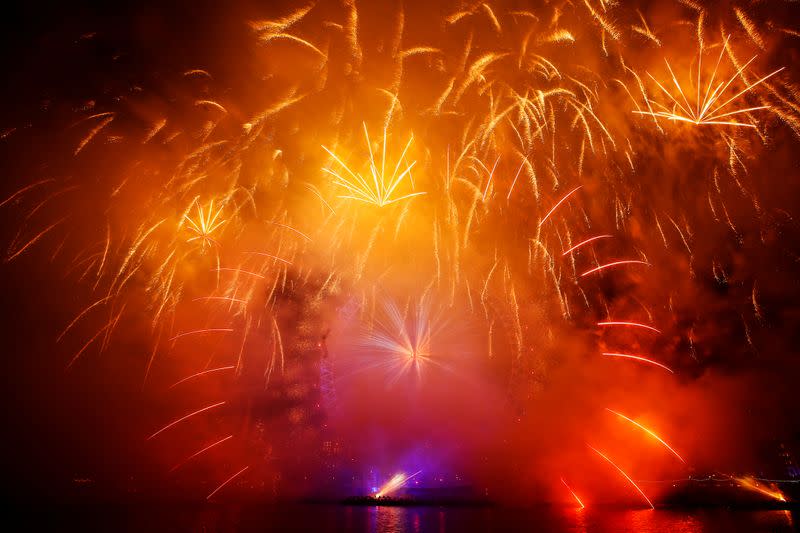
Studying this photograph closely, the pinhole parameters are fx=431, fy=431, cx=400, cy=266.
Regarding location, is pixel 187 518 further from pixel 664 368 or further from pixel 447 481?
pixel 664 368

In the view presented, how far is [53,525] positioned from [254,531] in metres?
5.64

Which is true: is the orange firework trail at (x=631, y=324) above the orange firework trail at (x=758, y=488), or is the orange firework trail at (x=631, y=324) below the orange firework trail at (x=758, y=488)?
above

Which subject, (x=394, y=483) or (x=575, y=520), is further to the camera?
(x=394, y=483)

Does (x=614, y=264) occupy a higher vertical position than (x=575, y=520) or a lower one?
higher

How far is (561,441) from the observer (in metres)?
12.4

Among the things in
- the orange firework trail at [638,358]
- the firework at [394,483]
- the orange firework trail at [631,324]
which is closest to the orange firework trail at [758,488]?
the orange firework trail at [638,358]

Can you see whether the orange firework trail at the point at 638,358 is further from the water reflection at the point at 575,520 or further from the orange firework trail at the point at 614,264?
the water reflection at the point at 575,520

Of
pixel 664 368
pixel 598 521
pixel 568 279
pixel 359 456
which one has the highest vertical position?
pixel 568 279

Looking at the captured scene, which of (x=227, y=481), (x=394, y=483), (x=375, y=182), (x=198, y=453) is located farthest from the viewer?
(x=394, y=483)

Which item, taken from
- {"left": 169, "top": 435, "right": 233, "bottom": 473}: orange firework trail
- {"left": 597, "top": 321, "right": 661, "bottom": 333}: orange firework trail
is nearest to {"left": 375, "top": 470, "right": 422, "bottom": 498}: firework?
{"left": 169, "top": 435, "right": 233, "bottom": 473}: orange firework trail

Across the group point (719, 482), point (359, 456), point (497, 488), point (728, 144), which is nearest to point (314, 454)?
point (359, 456)

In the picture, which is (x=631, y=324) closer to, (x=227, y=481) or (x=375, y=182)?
(x=375, y=182)

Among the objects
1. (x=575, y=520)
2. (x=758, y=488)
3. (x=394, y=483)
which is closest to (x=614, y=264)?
(x=575, y=520)

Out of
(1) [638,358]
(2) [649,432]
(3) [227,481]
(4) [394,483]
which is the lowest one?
(4) [394,483]
